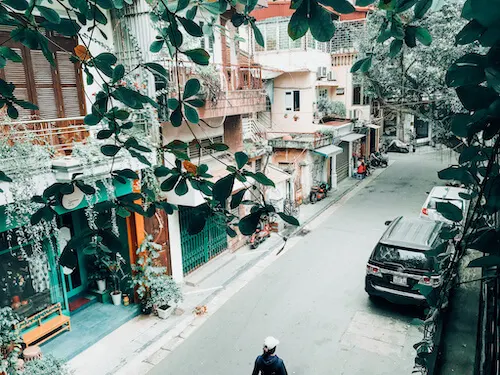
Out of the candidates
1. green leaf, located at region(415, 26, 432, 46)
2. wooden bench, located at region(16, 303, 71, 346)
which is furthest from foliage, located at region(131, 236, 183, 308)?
green leaf, located at region(415, 26, 432, 46)

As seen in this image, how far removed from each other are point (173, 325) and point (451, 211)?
844 cm

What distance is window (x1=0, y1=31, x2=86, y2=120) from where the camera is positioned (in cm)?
716

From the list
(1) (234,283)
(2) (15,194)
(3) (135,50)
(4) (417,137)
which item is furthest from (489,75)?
(4) (417,137)

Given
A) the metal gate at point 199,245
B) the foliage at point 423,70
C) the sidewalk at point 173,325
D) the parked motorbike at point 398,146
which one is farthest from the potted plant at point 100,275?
the parked motorbike at point 398,146

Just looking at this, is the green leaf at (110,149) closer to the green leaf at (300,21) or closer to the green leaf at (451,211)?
the green leaf at (300,21)

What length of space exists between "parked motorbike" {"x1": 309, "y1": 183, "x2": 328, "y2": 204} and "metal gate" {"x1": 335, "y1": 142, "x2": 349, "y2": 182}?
3214 millimetres

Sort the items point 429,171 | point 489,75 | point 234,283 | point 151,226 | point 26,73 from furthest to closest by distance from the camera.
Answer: point 429,171 < point 234,283 < point 151,226 < point 26,73 < point 489,75

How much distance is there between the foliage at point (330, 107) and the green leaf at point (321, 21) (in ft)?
70.6

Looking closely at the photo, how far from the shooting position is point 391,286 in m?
8.98

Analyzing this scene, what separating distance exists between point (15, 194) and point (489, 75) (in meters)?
6.75

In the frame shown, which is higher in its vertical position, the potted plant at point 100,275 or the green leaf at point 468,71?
the green leaf at point 468,71

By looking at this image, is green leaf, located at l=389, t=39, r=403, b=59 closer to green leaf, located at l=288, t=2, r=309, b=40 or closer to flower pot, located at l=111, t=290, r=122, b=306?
green leaf, located at l=288, t=2, r=309, b=40

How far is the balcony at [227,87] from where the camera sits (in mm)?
9930

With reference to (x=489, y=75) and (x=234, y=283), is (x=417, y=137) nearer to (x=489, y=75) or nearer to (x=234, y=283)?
(x=234, y=283)
